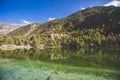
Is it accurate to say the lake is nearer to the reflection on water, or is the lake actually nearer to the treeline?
the reflection on water

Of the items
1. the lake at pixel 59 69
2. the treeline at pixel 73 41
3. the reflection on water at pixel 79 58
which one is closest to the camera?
the lake at pixel 59 69

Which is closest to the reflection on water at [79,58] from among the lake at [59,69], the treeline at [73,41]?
the lake at [59,69]

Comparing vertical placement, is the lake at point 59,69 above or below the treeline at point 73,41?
below

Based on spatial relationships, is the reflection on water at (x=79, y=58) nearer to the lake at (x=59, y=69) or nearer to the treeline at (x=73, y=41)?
the lake at (x=59, y=69)

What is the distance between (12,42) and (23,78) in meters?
108

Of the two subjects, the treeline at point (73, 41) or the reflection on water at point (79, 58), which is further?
the treeline at point (73, 41)

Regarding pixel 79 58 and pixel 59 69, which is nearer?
pixel 59 69

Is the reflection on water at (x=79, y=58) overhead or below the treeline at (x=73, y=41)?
below

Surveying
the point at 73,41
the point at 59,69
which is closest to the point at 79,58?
the point at 59,69

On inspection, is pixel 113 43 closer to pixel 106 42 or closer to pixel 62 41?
pixel 106 42

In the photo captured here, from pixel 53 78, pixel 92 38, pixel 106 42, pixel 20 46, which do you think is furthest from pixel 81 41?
pixel 53 78

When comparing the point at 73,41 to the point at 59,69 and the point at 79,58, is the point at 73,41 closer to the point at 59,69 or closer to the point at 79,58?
the point at 79,58

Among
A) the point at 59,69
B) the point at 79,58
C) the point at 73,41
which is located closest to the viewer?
the point at 59,69

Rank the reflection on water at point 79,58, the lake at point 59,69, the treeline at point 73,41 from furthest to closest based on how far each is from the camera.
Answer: the treeline at point 73,41, the reflection on water at point 79,58, the lake at point 59,69
